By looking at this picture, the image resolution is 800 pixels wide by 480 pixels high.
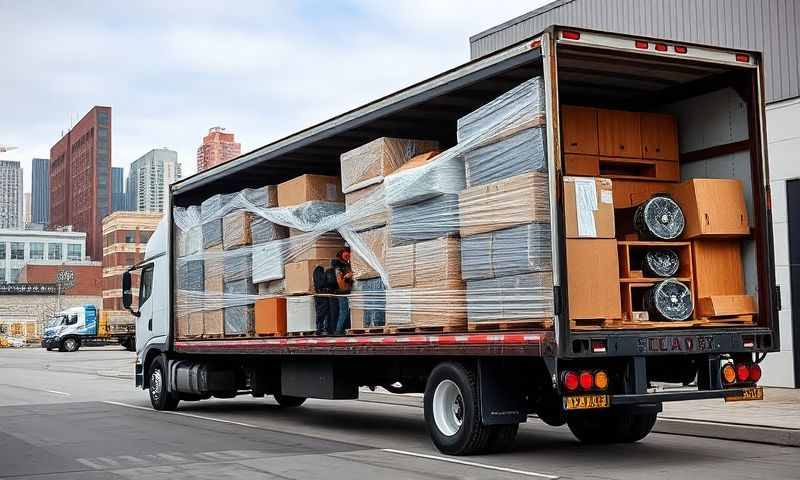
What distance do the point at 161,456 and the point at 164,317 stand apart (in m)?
6.67

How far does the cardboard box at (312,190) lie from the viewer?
12.6 metres

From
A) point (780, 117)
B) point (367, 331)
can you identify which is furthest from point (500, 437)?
point (780, 117)

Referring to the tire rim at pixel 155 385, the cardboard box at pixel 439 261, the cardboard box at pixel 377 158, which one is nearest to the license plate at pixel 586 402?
the cardboard box at pixel 439 261

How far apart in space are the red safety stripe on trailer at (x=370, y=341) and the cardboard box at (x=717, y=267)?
207 cm

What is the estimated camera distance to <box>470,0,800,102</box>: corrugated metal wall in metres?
17.0

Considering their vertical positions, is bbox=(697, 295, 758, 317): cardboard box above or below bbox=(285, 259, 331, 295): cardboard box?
below

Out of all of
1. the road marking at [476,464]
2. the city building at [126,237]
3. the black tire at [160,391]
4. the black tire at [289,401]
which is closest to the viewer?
the road marking at [476,464]

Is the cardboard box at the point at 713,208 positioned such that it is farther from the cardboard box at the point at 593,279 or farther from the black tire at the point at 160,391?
the black tire at the point at 160,391

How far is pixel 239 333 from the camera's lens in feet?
46.3

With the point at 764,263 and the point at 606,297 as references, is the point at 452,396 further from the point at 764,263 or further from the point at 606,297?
the point at 764,263

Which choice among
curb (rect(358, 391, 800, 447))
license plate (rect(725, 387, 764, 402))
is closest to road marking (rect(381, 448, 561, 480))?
curb (rect(358, 391, 800, 447))

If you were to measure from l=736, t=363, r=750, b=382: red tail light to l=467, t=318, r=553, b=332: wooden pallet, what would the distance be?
222 centimetres

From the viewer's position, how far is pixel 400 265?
10.3 m

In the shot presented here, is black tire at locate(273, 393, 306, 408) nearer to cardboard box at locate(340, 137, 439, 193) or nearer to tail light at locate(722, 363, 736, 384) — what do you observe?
cardboard box at locate(340, 137, 439, 193)
